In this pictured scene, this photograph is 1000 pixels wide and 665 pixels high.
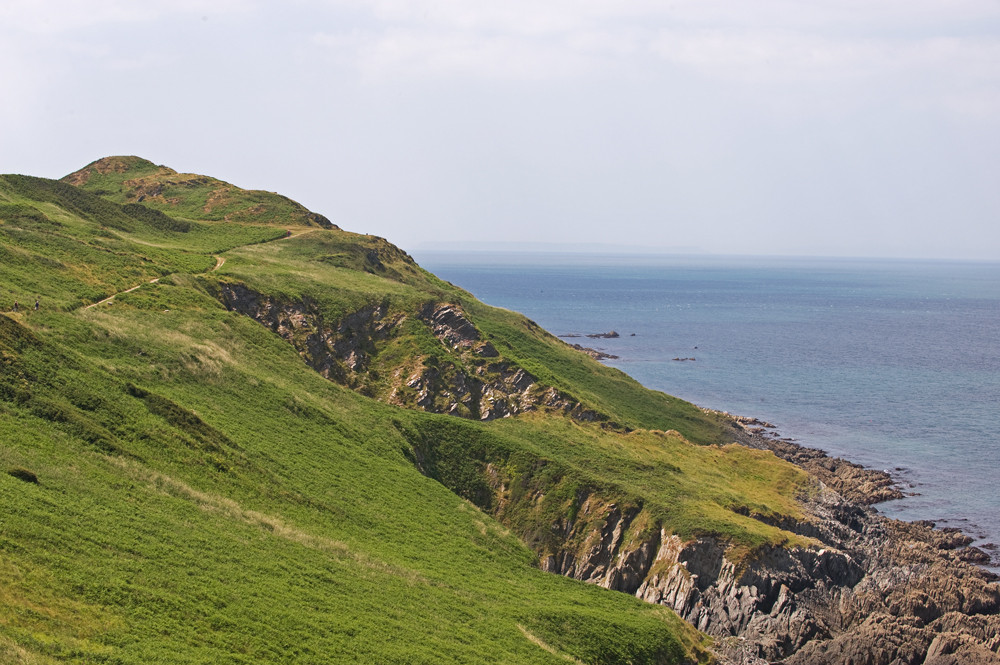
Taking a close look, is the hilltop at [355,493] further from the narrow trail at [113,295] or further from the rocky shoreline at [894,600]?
the narrow trail at [113,295]

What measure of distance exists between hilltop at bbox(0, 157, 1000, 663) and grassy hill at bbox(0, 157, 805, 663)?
218 mm

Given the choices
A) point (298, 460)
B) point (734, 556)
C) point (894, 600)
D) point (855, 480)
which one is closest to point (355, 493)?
point (298, 460)

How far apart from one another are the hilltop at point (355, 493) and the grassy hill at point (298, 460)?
0.71ft

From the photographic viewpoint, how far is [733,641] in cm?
5484

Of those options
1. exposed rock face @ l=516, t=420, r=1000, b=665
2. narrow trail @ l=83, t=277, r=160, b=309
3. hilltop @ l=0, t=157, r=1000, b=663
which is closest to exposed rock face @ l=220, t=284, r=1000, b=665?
exposed rock face @ l=516, t=420, r=1000, b=665

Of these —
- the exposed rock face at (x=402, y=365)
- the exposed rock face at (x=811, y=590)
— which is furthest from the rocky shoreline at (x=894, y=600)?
the exposed rock face at (x=402, y=365)

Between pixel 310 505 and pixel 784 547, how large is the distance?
34975mm

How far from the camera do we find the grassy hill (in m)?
35.3

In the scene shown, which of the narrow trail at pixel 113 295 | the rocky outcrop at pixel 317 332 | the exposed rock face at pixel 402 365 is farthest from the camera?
the rocky outcrop at pixel 317 332

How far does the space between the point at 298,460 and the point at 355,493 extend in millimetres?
4810

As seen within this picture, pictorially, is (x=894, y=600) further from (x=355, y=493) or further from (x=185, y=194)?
(x=185, y=194)

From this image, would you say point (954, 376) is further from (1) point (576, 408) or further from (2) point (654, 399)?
(1) point (576, 408)

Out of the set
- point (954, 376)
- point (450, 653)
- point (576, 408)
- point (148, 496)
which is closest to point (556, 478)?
point (576, 408)

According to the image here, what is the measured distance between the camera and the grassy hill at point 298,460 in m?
35.3
